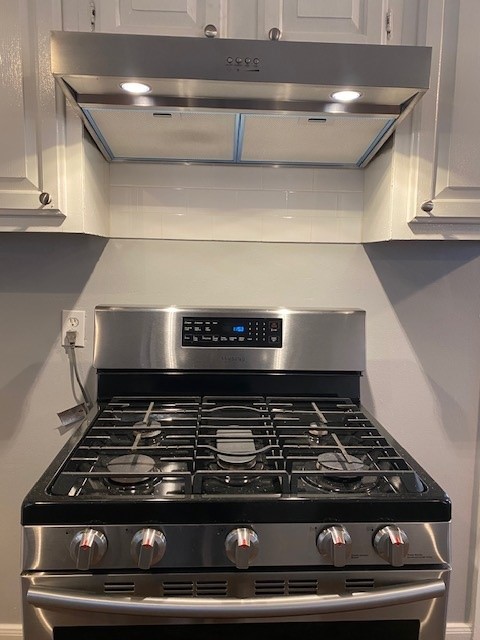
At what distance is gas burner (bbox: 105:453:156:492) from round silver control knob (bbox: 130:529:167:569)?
0.10m

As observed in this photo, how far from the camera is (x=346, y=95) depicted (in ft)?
3.13

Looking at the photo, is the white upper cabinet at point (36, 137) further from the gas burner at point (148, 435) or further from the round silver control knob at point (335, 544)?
the round silver control knob at point (335, 544)

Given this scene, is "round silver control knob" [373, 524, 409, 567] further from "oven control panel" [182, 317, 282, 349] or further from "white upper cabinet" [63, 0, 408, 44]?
"white upper cabinet" [63, 0, 408, 44]

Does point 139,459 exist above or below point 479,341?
below

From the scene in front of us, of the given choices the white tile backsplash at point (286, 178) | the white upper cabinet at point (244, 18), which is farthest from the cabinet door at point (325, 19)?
the white tile backsplash at point (286, 178)

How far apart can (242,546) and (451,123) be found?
101 centimetres

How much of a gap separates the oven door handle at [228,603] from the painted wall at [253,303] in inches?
28.1

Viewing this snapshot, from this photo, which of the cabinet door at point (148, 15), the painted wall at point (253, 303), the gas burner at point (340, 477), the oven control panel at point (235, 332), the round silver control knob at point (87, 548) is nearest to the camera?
the round silver control knob at point (87, 548)

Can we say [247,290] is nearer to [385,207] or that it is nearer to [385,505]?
[385,207]

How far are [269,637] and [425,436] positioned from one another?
88 cm

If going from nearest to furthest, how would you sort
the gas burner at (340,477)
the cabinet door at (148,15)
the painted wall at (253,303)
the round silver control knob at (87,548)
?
the round silver control knob at (87,548) < the gas burner at (340,477) < the cabinet door at (148,15) < the painted wall at (253,303)

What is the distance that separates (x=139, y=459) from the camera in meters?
1.01

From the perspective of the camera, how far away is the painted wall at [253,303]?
4.73 feet

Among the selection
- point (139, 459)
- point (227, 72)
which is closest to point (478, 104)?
point (227, 72)
